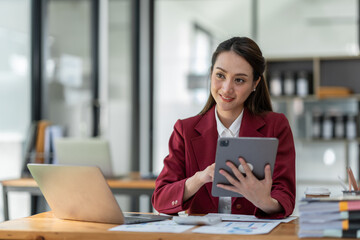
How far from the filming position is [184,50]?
22.2ft

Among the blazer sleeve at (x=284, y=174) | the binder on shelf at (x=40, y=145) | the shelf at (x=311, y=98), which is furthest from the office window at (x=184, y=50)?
the blazer sleeve at (x=284, y=174)

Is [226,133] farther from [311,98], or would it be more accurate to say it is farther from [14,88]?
[311,98]

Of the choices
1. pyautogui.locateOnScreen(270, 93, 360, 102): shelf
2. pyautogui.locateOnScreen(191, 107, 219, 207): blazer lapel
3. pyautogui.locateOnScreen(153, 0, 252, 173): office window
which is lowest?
pyautogui.locateOnScreen(191, 107, 219, 207): blazer lapel

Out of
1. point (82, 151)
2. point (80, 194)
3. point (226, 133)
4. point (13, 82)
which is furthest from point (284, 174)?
point (13, 82)

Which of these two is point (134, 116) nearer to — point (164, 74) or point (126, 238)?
point (164, 74)

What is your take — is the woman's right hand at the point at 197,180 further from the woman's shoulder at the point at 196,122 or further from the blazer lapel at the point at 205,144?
the woman's shoulder at the point at 196,122

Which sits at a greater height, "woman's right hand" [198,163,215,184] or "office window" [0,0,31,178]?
"office window" [0,0,31,178]

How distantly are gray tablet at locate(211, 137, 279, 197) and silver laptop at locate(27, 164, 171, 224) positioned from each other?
0.37 meters

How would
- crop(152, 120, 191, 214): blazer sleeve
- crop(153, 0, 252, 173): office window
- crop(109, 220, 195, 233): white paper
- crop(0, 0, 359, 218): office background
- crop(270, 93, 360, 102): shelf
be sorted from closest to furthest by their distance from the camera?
1. crop(109, 220, 195, 233): white paper
2. crop(152, 120, 191, 214): blazer sleeve
3. crop(0, 0, 359, 218): office background
4. crop(270, 93, 360, 102): shelf
5. crop(153, 0, 252, 173): office window

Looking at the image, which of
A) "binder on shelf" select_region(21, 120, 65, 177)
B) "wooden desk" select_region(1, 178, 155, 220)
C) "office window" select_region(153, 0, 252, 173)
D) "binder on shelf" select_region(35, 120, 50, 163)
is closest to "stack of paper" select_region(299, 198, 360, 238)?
"wooden desk" select_region(1, 178, 155, 220)

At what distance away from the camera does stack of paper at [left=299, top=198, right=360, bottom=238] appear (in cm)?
163

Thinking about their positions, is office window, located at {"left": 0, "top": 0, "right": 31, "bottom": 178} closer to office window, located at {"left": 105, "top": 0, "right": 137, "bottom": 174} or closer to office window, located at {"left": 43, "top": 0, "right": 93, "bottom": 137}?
office window, located at {"left": 43, "top": 0, "right": 93, "bottom": 137}

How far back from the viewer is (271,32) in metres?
6.46

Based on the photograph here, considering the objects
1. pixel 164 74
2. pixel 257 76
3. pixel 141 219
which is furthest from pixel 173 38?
pixel 141 219
